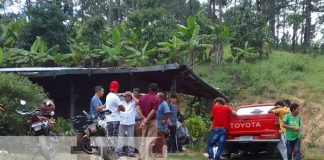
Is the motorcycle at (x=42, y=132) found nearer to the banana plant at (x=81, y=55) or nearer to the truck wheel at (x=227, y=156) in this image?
the truck wheel at (x=227, y=156)

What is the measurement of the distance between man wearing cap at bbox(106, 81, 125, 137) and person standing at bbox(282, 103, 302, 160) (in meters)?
3.48

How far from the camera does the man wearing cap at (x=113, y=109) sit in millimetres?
9023

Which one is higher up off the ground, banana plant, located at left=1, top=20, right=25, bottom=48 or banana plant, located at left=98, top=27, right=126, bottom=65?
banana plant, located at left=1, top=20, right=25, bottom=48

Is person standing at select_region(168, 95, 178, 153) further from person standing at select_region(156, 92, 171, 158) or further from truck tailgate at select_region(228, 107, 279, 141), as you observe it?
truck tailgate at select_region(228, 107, 279, 141)

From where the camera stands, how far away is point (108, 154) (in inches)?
329

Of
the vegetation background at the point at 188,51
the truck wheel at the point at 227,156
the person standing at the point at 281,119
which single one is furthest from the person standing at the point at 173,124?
the vegetation background at the point at 188,51

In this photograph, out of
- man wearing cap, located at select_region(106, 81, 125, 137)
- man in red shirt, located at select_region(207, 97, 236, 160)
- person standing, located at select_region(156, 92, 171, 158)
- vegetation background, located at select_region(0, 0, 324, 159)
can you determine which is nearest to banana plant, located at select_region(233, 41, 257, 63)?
vegetation background, located at select_region(0, 0, 324, 159)

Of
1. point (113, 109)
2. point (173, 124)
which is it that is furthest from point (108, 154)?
point (173, 124)

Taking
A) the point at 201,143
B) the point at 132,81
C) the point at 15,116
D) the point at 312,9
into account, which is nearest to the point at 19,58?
the point at 132,81

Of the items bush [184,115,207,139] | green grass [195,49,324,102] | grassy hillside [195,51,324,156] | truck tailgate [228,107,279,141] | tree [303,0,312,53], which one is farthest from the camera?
tree [303,0,312,53]

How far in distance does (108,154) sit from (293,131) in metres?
3.95

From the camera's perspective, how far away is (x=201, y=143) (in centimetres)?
1352

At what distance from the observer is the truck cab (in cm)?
1091

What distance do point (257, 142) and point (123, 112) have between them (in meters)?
3.82
